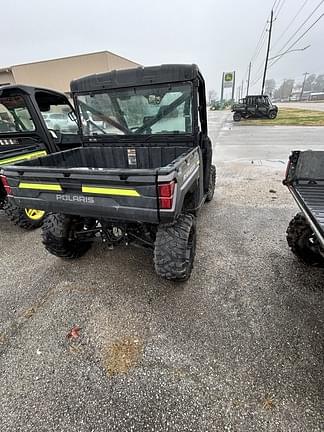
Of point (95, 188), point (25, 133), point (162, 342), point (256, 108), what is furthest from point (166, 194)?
point (256, 108)

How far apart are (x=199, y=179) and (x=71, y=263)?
1907 mm

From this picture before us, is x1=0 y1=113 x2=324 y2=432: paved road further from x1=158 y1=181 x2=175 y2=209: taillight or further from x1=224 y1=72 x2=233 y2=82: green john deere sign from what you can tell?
x1=224 y1=72 x2=233 y2=82: green john deere sign

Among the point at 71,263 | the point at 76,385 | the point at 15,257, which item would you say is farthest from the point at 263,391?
the point at 15,257

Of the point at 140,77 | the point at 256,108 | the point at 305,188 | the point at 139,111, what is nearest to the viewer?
the point at 305,188

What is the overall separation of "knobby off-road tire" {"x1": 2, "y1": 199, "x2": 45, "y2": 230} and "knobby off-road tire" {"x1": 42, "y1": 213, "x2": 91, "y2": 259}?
123 cm

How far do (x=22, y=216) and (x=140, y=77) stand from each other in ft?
8.75

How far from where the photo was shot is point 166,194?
166 centimetres

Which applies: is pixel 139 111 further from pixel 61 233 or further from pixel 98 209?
pixel 61 233

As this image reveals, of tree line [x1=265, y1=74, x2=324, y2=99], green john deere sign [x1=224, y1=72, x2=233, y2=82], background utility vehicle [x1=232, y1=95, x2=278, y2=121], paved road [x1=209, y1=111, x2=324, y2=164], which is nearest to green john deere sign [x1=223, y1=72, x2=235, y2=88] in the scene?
green john deere sign [x1=224, y1=72, x2=233, y2=82]

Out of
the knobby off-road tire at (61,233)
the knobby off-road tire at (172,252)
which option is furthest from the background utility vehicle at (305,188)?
the knobby off-road tire at (61,233)

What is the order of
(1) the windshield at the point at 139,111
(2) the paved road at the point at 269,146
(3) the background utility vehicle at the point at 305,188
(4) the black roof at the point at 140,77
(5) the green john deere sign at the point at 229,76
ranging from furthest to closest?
(5) the green john deere sign at the point at 229,76
(2) the paved road at the point at 269,146
(1) the windshield at the point at 139,111
(4) the black roof at the point at 140,77
(3) the background utility vehicle at the point at 305,188

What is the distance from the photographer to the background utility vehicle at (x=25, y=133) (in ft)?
11.6

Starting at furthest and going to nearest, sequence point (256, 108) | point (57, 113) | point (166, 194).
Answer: point (256, 108) < point (57, 113) < point (166, 194)

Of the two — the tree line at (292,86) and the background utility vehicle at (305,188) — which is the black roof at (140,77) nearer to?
the background utility vehicle at (305,188)
